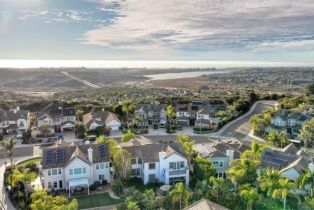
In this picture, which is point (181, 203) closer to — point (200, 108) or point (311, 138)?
point (311, 138)

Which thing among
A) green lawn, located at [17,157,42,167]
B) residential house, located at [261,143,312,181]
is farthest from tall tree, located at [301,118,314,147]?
green lawn, located at [17,157,42,167]

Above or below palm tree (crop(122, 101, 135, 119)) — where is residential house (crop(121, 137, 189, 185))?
below

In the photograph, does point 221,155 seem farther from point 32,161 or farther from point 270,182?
point 32,161

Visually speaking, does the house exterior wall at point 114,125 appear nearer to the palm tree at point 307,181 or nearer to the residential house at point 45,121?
the residential house at point 45,121

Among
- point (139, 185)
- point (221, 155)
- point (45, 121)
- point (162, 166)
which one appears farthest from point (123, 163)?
point (45, 121)

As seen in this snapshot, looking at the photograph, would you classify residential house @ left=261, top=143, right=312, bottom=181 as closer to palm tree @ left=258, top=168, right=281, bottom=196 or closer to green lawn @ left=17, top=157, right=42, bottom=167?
palm tree @ left=258, top=168, right=281, bottom=196
